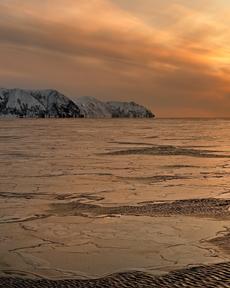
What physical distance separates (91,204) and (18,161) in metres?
8.17

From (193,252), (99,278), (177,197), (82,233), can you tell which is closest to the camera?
(99,278)

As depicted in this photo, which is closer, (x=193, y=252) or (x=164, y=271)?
(x=164, y=271)

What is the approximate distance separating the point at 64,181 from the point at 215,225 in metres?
5.20

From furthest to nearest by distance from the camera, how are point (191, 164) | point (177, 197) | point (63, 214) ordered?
point (191, 164)
point (177, 197)
point (63, 214)

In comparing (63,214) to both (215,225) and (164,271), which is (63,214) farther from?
(164,271)

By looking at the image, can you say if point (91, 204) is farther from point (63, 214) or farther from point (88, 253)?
point (88, 253)

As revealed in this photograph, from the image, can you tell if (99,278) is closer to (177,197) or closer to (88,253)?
(88,253)

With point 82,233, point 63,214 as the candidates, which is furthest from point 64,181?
point 82,233

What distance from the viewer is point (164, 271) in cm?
475

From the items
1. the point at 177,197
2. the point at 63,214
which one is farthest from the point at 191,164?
the point at 63,214

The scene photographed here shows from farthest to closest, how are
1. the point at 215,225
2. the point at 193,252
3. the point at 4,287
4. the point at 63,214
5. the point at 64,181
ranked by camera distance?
the point at 64,181 < the point at 63,214 < the point at 215,225 < the point at 193,252 < the point at 4,287

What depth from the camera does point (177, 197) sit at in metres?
9.04

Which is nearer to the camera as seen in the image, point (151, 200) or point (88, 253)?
point (88, 253)

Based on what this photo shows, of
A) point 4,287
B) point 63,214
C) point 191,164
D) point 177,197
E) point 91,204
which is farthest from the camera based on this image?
point 191,164
